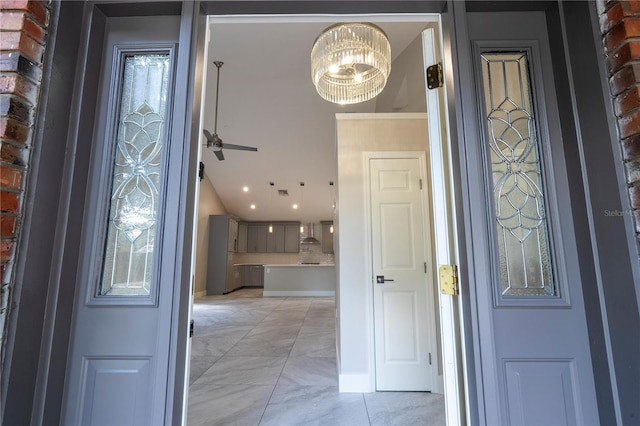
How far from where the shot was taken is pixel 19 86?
98 centimetres

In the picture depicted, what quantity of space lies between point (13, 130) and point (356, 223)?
7.61 ft

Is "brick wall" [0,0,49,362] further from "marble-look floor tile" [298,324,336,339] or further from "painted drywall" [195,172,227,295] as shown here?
"painted drywall" [195,172,227,295]

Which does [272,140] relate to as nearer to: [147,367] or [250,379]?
[250,379]

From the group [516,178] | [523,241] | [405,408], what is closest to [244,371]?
[405,408]

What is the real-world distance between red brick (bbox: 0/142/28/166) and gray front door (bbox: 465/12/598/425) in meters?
1.52

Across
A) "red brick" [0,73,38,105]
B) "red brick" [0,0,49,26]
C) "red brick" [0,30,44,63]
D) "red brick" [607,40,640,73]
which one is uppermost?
"red brick" [0,0,49,26]

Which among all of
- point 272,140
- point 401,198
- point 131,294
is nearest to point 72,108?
point 131,294

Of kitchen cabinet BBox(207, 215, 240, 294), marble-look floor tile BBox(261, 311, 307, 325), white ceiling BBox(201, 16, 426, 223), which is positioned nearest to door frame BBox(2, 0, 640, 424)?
white ceiling BBox(201, 16, 426, 223)

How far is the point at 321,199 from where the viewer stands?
981 centimetres

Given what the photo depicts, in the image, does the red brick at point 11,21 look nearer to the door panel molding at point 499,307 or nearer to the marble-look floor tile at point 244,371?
the door panel molding at point 499,307

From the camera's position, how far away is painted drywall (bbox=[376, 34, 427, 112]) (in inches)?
123

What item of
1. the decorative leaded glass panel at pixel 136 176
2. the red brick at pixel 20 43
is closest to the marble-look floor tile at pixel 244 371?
the decorative leaded glass panel at pixel 136 176

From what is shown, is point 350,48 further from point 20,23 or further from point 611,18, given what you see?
point 20,23

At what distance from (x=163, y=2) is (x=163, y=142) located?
57 centimetres
